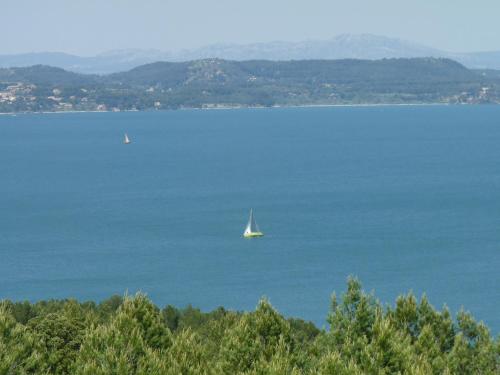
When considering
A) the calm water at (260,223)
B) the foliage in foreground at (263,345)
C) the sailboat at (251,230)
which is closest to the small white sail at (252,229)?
the sailboat at (251,230)

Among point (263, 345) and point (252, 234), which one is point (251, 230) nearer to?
point (252, 234)

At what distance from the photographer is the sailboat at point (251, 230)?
256 ft

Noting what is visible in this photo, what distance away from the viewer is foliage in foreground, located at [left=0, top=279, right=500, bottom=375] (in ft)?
84.9

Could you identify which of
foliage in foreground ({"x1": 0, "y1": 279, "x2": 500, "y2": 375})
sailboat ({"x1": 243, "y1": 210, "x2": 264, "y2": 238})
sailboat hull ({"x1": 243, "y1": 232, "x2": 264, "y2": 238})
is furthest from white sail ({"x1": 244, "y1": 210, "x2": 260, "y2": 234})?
foliage in foreground ({"x1": 0, "y1": 279, "x2": 500, "y2": 375})

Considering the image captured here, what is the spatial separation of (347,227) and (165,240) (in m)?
14.5

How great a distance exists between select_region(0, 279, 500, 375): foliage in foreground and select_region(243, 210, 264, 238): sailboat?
145ft

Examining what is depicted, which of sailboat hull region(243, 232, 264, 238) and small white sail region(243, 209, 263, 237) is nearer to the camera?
sailboat hull region(243, 232, 264, 238)

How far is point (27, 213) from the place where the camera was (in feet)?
299

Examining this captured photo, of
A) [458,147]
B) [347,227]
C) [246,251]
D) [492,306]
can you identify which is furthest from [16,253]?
[458,147]

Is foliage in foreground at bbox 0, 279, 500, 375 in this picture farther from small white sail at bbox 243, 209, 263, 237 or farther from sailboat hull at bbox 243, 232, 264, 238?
small white sail at bbox 243, 209, 263, 237

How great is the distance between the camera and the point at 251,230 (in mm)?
79438

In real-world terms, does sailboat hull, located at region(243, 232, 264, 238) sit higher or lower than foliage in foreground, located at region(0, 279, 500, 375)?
lower

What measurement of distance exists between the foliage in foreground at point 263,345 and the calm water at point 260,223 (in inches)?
920

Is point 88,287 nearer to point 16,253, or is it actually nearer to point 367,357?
point 16,253
